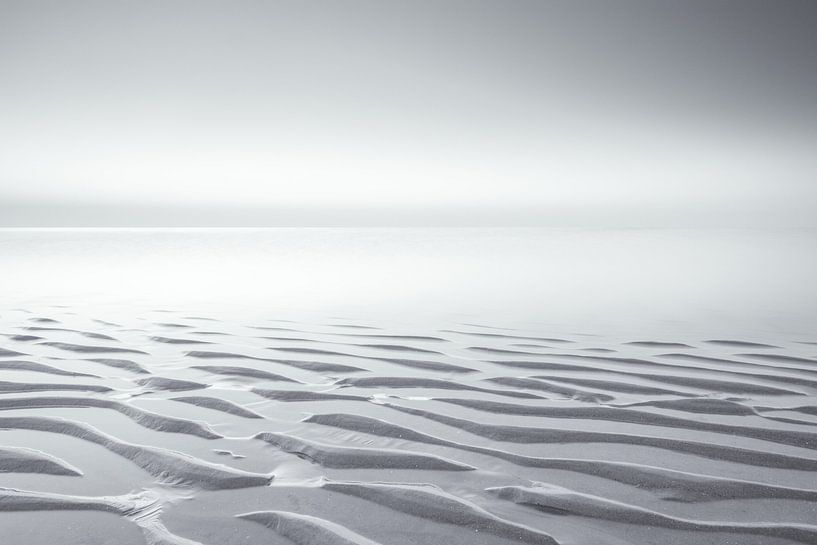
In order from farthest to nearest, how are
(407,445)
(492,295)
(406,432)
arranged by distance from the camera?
(492,295) < (406,432) < (407,445)

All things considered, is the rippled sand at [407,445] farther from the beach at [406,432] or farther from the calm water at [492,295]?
the calm water at [492,295]

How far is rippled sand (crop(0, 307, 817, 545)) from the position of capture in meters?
1.59

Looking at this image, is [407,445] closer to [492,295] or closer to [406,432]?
[406,432]

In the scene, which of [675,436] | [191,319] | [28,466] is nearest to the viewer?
[28,466]

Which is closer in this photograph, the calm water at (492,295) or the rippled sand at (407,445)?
the rippled sand at (407,445)

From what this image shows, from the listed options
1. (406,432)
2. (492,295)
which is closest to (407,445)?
(406,432)

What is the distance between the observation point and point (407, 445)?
2.19 m

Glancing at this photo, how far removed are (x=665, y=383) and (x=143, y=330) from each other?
3.96 meters

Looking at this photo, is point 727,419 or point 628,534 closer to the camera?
point 628,534

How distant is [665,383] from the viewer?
10.1 ft

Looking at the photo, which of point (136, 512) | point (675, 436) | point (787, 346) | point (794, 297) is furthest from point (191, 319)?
point (794, 297)

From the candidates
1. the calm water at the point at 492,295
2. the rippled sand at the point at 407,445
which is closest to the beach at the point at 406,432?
the rippled sand at the point at 407,445

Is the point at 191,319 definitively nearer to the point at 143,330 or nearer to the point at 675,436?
the point at 143,330

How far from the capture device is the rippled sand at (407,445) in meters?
1.59
